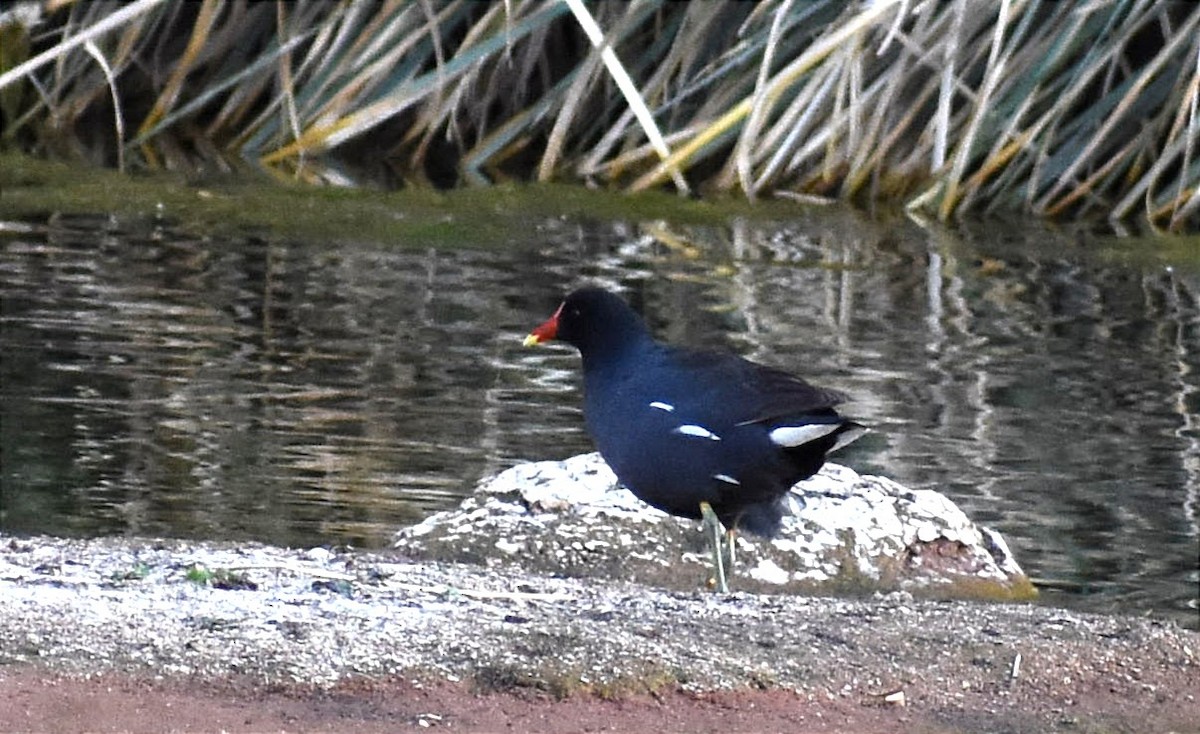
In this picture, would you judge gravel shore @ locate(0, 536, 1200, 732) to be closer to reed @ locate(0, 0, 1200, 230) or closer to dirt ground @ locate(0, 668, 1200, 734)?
dirt ground @ locate(0, 668, 1200, 734)

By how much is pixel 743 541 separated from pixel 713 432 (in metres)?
0.89

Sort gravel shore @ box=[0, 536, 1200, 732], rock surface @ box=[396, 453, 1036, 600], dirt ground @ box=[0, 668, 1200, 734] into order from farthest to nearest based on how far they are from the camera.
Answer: rock surface @ box=[396, 453, 1036, 600]
gravel shore @ box=[0, 536, 1200, 732]
dirt ground @ box=[0, 668, 1200, 734]

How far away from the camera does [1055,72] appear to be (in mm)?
11219

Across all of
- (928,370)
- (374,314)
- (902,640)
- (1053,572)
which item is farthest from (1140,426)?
(902,640)

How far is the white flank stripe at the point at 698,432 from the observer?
502 centimetres

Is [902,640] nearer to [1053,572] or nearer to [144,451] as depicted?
[1053,572]

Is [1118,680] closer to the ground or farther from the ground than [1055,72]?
closer to the ground

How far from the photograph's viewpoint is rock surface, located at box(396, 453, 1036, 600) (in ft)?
18.3

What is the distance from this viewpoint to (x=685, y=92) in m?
11.2

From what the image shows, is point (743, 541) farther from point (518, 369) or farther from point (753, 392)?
point (518, 369)

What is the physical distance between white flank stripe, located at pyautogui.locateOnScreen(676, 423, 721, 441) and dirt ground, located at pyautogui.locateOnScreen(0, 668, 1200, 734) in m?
0.94

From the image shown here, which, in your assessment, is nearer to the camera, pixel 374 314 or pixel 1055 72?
pixel 374 314

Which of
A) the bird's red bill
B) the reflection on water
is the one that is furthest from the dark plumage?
the reflection on water

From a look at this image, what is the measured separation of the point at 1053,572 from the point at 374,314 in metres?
3.75
